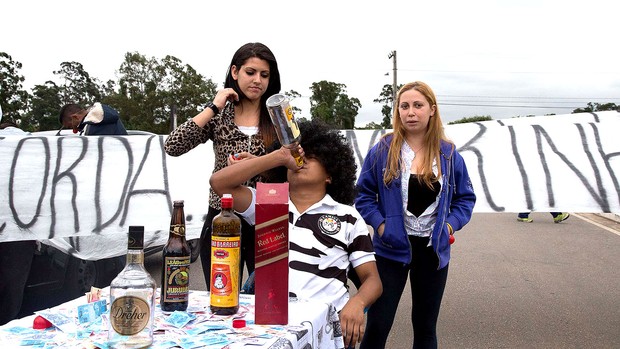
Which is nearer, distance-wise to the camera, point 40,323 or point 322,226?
point 40,323

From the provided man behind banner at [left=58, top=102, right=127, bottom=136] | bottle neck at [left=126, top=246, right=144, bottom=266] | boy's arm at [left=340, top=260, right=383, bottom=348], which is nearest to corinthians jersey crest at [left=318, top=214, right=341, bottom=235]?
boy's arm at [left=340, top=260, right=383, bottom=348]

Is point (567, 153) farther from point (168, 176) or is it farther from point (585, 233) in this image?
point (585, 233)

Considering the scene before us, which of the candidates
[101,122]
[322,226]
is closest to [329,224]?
[322,226]

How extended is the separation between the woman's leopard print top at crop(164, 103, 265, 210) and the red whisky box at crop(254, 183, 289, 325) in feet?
3.53

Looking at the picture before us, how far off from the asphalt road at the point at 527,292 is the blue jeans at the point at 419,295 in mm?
1580

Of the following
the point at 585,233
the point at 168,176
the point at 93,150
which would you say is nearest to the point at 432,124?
the point at 168,176

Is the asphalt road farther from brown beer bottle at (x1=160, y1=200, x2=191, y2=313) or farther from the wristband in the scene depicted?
brown beer bottle at (x1=160, y1=200, x2=191, y2=313)

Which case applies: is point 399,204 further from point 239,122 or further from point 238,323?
point 238,323

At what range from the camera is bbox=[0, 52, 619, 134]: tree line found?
149ft

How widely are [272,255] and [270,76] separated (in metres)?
1.40

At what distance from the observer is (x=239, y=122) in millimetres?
2973

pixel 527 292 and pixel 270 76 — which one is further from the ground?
pixel 270 76

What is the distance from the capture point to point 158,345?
5.19ft

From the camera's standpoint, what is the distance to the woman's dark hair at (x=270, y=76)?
2854 mm
